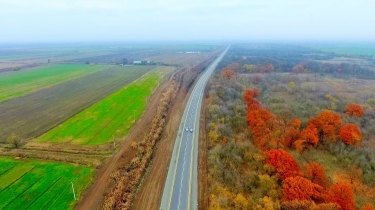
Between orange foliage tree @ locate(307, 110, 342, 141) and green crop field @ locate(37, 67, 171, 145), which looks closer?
orange foliage tree @ locate(307, 110, 342, 141)

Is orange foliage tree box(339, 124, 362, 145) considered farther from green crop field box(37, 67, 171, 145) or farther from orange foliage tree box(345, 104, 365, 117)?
green crop field box(37, 67, 171, 145)

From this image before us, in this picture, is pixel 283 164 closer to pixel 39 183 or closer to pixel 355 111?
pixel 39 183

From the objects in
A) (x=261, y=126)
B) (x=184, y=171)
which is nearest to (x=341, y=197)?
(x=184, y=171)

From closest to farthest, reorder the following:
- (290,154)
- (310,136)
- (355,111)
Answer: (290,154)
(310,136)
(355,111)

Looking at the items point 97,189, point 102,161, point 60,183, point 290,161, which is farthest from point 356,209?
point 60,183

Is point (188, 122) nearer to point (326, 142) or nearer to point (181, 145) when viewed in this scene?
point (181, 145)

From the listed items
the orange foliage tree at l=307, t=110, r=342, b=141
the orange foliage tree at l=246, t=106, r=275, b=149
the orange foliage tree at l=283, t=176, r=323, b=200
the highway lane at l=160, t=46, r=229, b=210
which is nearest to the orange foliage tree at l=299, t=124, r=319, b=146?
the orange foliage tree at l=307, t=110, r=342, b=141
